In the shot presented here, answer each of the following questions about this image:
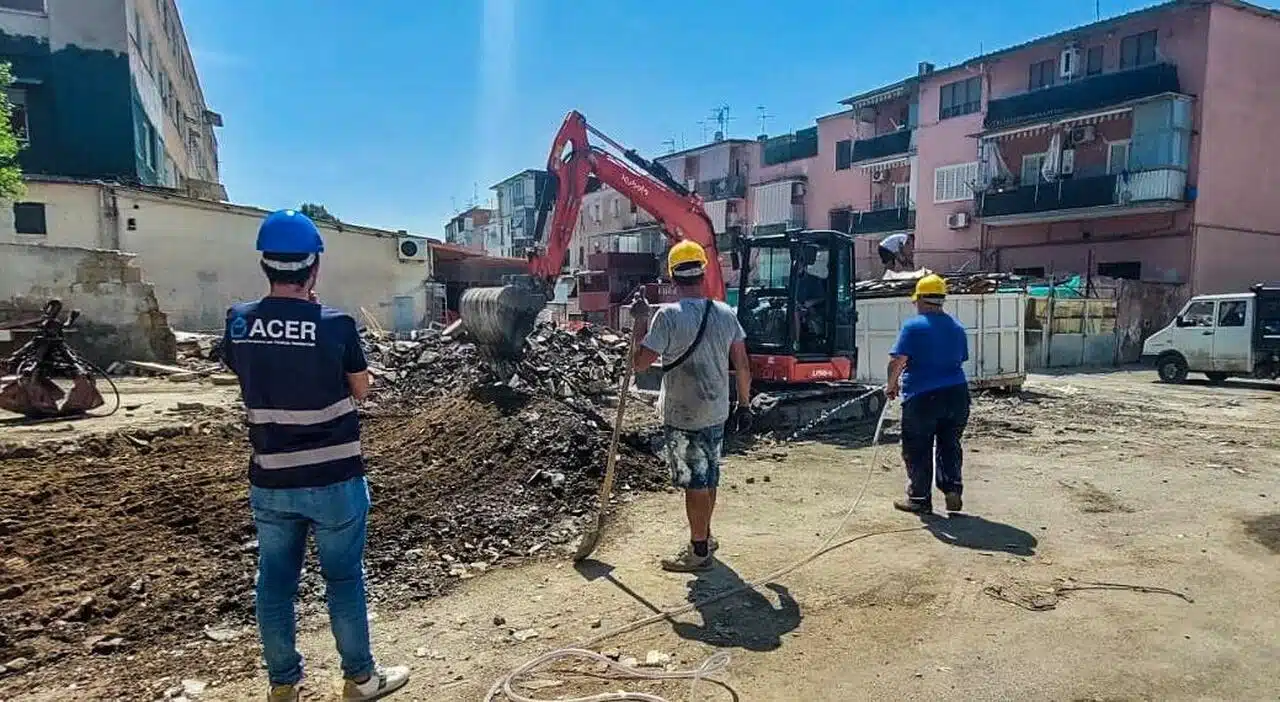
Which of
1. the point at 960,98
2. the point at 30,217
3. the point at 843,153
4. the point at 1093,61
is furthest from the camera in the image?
the point at 843,153

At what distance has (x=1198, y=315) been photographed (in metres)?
16.1

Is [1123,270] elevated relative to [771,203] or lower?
lower

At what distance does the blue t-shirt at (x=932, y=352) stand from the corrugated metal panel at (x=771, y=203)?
33.5 metres

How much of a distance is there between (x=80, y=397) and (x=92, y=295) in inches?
227

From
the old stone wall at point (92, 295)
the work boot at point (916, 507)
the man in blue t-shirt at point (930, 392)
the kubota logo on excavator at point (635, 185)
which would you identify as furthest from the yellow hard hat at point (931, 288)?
the old stone wall at point (92, 295)

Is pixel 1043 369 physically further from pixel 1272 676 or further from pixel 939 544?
pixel 1272 676

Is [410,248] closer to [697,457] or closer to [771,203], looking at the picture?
[771,203]

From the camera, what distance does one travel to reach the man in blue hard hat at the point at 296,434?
2871 millimetres

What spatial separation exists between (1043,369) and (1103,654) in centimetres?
1814

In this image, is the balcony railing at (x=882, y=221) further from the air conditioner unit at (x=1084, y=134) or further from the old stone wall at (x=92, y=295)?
the old stone wall at (x=92, y=295)

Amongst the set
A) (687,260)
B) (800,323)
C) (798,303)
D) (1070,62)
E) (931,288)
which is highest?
(1070,62)

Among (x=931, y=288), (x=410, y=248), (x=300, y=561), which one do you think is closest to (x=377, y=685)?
(x=300, y=561)

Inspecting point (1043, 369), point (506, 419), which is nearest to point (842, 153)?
point (1043, 369)

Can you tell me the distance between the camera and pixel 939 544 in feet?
16.7
